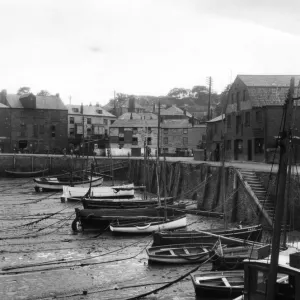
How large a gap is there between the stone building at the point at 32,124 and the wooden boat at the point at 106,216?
6831cm

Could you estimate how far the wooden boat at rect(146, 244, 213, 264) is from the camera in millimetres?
25125

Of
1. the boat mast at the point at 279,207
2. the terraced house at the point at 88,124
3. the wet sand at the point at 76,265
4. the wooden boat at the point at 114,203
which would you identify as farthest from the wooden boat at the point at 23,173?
the boat mast at the point at 279,207

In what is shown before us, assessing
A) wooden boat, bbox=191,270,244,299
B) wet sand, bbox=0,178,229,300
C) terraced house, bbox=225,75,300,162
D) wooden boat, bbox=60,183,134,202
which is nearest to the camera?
wooden boat, bbox=191,270,244,299

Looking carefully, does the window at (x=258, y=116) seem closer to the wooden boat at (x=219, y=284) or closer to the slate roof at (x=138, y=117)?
the wooden boat at (x=219, y=284)

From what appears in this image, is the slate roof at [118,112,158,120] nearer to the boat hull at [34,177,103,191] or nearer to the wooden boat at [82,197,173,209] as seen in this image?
the boat hull at [34,177,103,191]

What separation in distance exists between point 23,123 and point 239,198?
2917 inches

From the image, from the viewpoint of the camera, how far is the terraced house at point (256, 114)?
51906mm

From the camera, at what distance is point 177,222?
34.4 metres

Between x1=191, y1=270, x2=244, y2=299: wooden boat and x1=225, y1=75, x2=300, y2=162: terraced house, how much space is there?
3067 centimetres

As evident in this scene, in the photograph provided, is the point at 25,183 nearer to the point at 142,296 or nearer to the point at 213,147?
the point at 213,147

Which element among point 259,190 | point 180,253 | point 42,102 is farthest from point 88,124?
point 180,253

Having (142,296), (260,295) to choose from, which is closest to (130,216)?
(142,296)

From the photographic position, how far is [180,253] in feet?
85.3

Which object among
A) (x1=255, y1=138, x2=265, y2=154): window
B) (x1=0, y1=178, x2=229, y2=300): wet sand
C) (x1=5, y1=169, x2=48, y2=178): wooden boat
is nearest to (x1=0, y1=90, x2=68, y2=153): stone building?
(x1=5, y1=169, x2=48, y2=178): wooden boat
